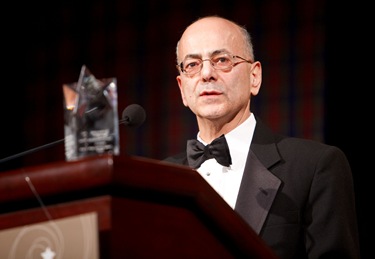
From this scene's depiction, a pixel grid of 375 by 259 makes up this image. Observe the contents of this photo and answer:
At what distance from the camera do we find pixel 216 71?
72.4 inches

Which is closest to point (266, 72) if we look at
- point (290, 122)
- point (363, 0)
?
point (290, 122)

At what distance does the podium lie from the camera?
0.82 metres

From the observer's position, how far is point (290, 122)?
9.30ft

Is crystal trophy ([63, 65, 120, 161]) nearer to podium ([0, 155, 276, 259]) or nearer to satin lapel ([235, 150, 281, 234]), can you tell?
podium ([0, 155, 276, 259])

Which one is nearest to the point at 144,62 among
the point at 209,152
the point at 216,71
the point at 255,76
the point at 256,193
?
the point at 255,76

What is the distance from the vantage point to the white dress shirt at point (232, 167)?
5.69 ft

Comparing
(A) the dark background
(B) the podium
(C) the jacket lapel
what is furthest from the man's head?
(B) the podium

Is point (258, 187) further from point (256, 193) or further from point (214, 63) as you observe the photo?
point (214, 63)

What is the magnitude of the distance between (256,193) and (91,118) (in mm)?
671

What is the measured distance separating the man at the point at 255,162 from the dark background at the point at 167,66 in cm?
75

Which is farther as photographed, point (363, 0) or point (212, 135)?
point (363, 0)

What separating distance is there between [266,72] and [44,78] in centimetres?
132

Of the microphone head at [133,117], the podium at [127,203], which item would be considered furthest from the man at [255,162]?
the podium at [127,203]

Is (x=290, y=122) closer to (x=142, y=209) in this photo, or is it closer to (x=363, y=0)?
(x=363, y=0)
